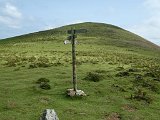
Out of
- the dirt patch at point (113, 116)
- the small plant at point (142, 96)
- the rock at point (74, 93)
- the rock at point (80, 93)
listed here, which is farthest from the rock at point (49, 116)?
the small plant at point (142, 96)

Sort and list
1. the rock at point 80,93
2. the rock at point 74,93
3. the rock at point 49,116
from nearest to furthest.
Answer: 1. the rock at point 49,116
2. the rock at point 74,93
3. the rock at point 80,93

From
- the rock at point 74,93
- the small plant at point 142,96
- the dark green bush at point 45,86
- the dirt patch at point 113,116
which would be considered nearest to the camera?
the dirt patch at point 113,116

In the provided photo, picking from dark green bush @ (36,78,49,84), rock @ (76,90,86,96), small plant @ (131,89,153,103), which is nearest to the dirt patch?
rock @ (76,90,86,96)

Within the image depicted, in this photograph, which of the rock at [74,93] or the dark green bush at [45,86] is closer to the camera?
the rock at [74,93]

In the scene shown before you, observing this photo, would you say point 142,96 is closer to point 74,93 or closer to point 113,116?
point 113,116

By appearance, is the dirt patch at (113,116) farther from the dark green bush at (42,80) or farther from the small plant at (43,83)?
the dark green bush at (42,80)

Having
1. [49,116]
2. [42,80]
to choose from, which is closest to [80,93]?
[42,80]

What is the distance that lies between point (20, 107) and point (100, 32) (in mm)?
155236

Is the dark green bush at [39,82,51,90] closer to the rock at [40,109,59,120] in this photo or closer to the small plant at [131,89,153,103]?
the small plant at [131,89,153,103]

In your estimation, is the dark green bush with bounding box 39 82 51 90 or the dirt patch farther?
the dark green bush with bounding box 39 82 51 90

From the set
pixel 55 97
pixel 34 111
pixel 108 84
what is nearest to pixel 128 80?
pixel 108 84

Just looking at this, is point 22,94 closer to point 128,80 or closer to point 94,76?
point 94,76

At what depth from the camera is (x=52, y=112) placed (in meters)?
24.5

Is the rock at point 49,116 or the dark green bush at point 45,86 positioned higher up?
the dark green bush at point 45,86
